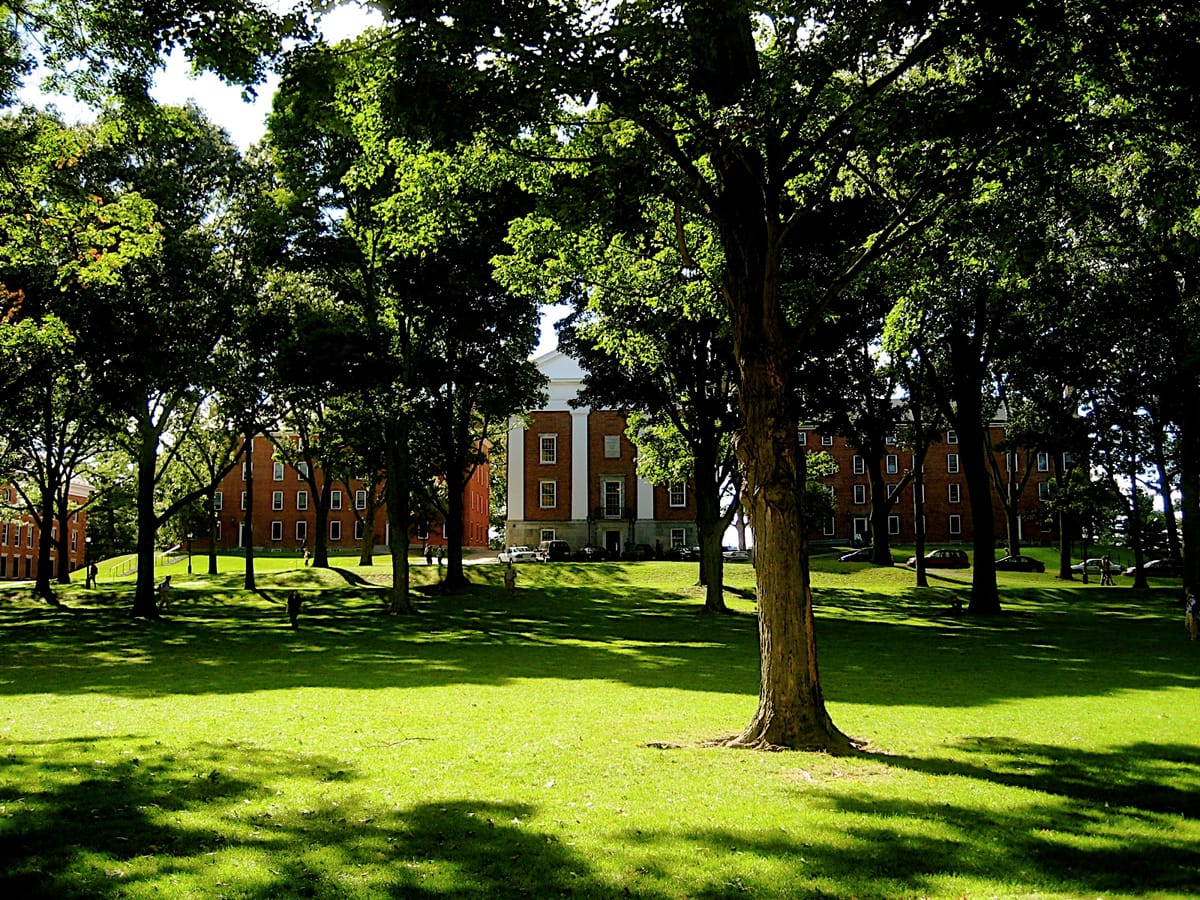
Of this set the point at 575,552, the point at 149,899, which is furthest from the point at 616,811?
the point at 575,552

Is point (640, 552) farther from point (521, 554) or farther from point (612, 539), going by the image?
point (521, 554)

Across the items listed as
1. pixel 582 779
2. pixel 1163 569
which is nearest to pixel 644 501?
pixel 1163 569

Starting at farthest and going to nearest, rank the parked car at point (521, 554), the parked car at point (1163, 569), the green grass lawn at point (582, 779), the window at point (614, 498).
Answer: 1. the window at point (614, 498)
2. the parked car at point (521, 554)
3. the parked car at point (1163, 569)
4. the green grass lawn at point (582, 779)

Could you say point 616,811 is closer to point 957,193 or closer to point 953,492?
point 957,193

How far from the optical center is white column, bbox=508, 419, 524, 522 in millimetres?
67188

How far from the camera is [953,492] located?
80500 mm

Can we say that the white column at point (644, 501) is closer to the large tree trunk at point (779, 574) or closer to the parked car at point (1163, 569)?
the parked car at point (1163, 569)

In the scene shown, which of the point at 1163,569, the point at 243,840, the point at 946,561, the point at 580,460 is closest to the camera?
the point at 243,840

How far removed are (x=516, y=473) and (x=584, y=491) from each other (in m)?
5.21

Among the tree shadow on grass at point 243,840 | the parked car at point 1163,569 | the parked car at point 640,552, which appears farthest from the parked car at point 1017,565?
the tree shadow on grass at point 243,840

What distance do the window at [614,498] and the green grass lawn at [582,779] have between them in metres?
46.8

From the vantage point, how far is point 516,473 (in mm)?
67625

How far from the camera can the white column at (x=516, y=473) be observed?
220 feet

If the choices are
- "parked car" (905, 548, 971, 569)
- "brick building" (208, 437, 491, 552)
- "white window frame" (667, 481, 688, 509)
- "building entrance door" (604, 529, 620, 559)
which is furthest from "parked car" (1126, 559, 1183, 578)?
"brick building" (208, 437, 491, 552)
